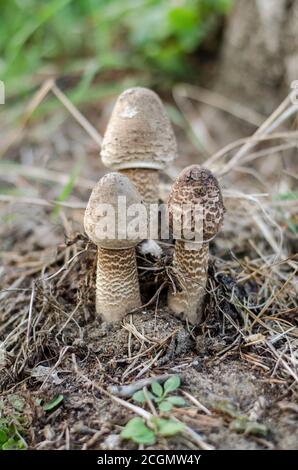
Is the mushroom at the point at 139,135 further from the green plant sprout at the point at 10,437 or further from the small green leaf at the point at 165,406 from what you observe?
the green plant sprout at the point at 10,437

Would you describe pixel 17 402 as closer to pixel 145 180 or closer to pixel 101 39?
pixel 145 180

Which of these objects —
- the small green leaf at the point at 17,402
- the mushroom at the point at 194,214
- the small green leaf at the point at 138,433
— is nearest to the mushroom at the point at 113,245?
the mushroom at the point at 194,214

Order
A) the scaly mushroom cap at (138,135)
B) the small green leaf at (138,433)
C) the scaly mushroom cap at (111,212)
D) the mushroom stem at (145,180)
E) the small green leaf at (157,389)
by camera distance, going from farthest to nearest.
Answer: the mushroom stem at (145,180)
the scaly mushroom cap at (138,135)
the scaly mushroom cap at (111,212)
the small green leaf at (157,389)
the small green leaf at (138,433)

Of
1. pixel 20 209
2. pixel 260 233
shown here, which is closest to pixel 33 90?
pixel 20 209

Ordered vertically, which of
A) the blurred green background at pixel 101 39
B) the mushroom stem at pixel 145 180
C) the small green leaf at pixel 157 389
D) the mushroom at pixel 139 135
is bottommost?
the small green leaf at pixel 157 389

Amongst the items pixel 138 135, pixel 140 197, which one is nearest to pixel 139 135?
pixel 138 135

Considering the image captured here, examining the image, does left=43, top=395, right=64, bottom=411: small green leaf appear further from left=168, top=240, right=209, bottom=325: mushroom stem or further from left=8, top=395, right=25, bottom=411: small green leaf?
left=168, top=240, right=209, bottom=325: mushroom stem
